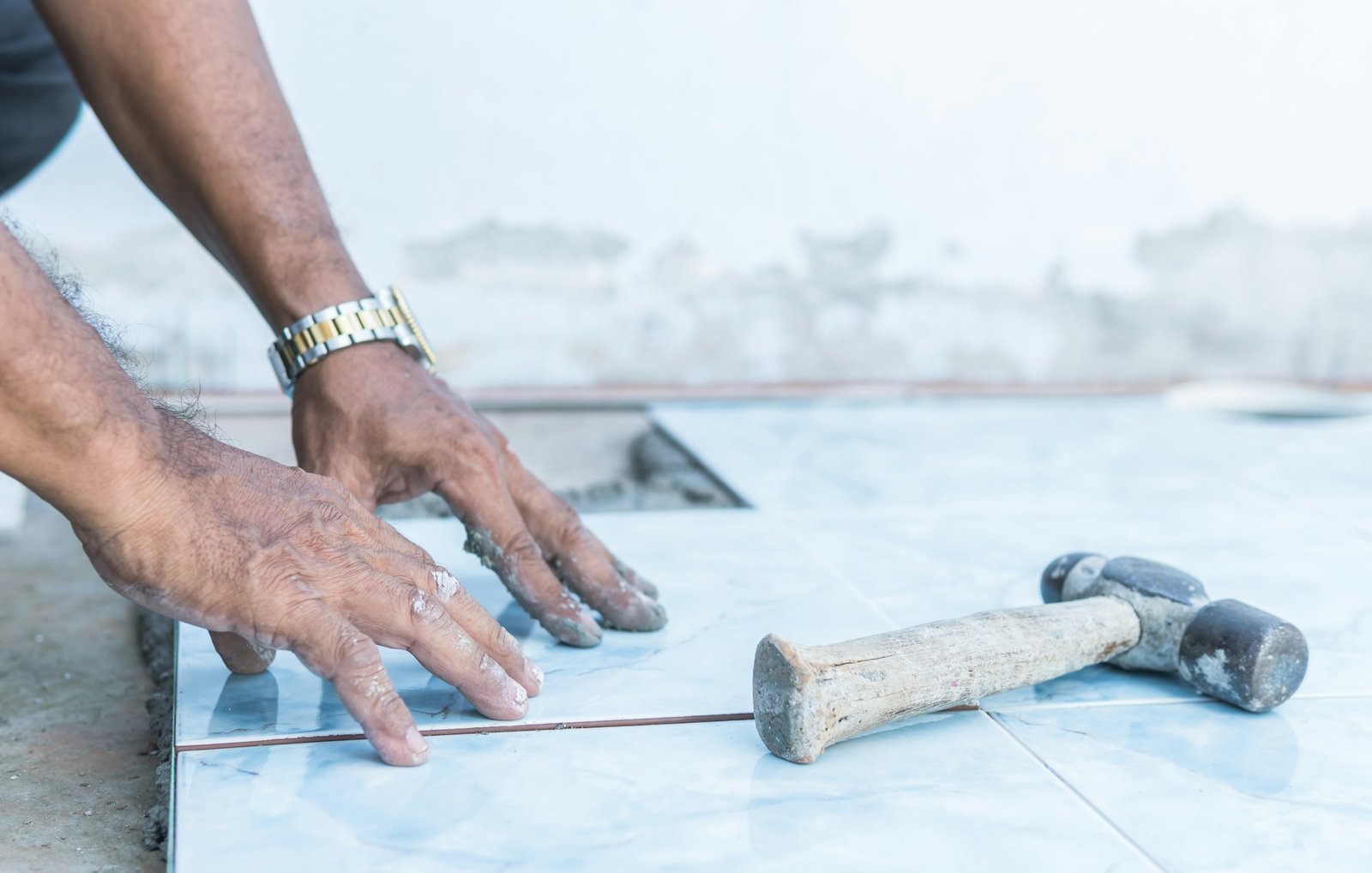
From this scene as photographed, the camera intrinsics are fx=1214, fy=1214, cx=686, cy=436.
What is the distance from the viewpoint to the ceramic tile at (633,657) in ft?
3.95

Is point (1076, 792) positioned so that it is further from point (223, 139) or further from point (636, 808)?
point (223, 139)

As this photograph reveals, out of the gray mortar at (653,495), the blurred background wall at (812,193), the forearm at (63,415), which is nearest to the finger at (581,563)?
the forearm at (63,415)

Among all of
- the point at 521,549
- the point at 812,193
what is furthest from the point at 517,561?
the point at 812,193

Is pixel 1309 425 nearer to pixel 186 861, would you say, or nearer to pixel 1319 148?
pixel 1319 148

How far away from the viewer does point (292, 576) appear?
1.07 m

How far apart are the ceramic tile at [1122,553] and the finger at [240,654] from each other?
740mm

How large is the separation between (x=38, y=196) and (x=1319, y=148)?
12.0ft

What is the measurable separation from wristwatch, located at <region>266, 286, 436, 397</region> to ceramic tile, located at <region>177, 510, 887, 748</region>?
34 centimetres

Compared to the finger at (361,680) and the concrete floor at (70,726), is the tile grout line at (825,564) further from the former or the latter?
the concrete floor at (70,726)

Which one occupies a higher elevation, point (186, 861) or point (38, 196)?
point (38, 196)

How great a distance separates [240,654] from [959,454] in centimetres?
173

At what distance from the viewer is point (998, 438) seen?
9.18 feet

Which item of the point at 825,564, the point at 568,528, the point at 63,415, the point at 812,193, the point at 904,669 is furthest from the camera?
the point at 812,193

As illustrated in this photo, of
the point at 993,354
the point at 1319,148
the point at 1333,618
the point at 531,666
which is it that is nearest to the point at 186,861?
the point at 531,666
